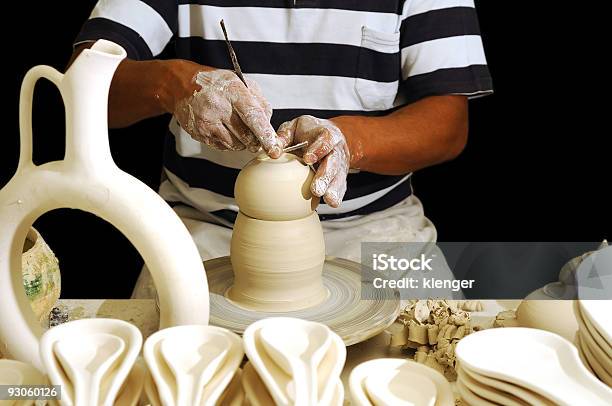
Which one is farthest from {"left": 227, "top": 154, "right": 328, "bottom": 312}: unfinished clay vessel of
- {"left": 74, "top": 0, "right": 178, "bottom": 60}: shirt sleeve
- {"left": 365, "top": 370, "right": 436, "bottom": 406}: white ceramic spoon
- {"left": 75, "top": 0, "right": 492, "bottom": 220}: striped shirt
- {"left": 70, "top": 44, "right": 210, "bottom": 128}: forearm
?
{"left": 74, "top": 0, "right": 178, "bottom": 60}: shirt sleeve

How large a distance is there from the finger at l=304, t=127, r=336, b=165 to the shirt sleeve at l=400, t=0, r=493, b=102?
0.62 metres

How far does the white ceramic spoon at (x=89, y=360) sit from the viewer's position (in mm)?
918

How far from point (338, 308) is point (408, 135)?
27.8 inches

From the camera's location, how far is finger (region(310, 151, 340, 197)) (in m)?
1.46

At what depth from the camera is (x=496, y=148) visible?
302cm

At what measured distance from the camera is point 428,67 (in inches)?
83.6

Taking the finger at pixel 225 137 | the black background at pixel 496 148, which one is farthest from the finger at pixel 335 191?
the black background at pixel 496 148

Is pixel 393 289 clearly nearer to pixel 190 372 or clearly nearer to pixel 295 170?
pixel 295 170

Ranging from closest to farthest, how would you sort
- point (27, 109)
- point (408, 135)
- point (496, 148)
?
1. point (27, 109)
2. point (408, 135)
3. point (496, 148)

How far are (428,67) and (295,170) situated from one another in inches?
31.8

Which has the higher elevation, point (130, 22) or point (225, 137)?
point (130, 22)

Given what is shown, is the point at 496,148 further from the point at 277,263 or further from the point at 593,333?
the point at 593,333

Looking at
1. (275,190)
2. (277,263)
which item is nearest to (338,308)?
(277,263)

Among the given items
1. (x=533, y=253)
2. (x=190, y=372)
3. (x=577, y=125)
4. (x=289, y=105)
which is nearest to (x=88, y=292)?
(x=289, y=105)
